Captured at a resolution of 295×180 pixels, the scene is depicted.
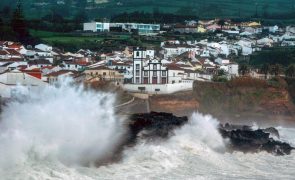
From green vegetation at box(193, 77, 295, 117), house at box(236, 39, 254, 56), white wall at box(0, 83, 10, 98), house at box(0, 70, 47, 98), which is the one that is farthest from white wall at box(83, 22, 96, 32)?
white wall at box(0, 83, 10, 98)

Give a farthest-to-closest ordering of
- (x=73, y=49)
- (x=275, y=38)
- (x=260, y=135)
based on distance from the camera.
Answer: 1. (x=275, y=38)
2. (x=73, y=49)
3. (x=260, y=135)

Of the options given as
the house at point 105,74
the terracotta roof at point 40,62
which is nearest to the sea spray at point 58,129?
the house at point 105,74

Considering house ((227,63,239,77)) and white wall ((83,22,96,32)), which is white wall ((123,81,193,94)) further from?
white wall ((83,22,96,32))

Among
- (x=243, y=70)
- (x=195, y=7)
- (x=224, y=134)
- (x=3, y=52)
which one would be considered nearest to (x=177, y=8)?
Answer: (x=195, y=7)

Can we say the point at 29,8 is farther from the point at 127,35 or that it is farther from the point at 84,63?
the point at 84,63

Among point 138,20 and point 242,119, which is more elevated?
point 138,20

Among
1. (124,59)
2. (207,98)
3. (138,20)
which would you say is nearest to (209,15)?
(138,20)

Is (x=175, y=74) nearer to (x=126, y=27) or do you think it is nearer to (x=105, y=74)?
(x=105, y=74)
